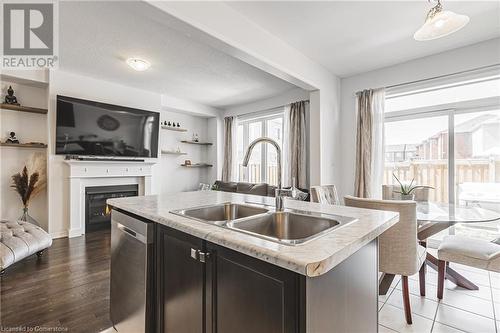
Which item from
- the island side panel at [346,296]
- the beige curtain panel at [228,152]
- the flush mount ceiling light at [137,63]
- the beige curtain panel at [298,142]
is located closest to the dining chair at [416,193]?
the beige curtain panel at [298,142]

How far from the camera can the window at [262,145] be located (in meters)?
5.22

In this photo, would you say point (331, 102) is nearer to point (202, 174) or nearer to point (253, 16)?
point (253, 16)

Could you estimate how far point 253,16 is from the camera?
2.41 m

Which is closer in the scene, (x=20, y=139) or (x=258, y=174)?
(x=20, y=139)

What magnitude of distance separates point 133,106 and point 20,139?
5.66 feet

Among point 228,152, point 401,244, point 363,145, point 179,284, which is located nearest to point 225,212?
point 179,284

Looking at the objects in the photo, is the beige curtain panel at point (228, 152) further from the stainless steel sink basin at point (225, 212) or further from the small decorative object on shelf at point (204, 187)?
the stainless steel sink basin at point (225, 212)

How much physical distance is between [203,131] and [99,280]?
4363 mm

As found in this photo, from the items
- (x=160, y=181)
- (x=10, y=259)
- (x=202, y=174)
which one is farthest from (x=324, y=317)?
(x=202, y=174)

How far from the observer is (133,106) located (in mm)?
4492

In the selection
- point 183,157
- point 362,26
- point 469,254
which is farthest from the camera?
point 183,157

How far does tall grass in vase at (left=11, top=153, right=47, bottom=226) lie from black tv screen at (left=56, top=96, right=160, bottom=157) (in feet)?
1.20

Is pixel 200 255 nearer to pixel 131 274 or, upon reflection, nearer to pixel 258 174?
pixel 131 274

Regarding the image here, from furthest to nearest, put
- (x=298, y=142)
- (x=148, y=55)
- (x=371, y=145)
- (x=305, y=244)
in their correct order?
(x=298, y=142) → (x=371, y=145) → (x=148, y=55) → (x=305, y=244)
